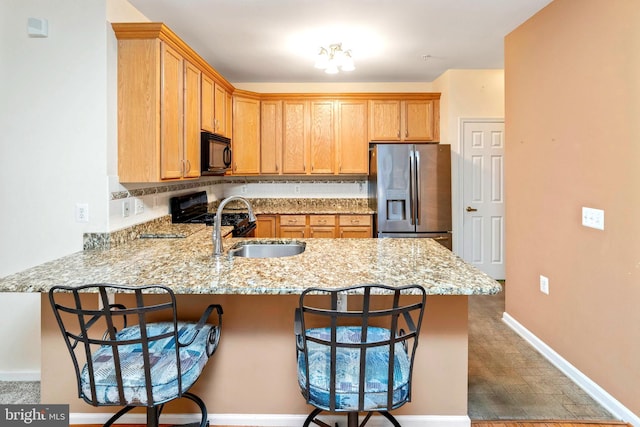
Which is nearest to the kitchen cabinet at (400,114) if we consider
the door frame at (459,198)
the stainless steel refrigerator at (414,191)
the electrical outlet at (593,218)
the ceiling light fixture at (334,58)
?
the door frame at (459,198)

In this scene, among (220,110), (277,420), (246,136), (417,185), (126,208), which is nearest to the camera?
(277,420)

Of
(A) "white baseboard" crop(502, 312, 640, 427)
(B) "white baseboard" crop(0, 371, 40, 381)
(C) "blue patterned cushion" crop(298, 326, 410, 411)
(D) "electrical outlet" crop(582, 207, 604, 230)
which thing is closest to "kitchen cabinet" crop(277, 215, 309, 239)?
(A) "white baseboard" crop(502, 312, 640, 427)

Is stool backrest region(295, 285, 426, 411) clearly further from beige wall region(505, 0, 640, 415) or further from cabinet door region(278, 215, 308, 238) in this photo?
cabinet door region(278, 215, 308, 238)

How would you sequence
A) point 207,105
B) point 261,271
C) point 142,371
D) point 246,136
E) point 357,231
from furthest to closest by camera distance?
1. point 246,136
2. point 357,231
3. point 207,105
4. point 261,271
5. point 142,371

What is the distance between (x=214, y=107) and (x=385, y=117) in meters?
2.08

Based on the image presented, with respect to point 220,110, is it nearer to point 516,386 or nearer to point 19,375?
point 19,375

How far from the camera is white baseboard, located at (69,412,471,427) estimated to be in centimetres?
192

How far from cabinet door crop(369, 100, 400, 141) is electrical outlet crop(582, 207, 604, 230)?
2.69m

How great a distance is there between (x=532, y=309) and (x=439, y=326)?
144 cm

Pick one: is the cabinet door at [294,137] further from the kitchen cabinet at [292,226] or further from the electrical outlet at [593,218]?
the electrical outlet at [593,218]

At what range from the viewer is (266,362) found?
194 cm

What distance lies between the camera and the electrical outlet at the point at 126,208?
259cm

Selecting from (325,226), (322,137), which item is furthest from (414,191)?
(322,137)

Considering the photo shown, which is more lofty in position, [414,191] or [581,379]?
[414,191]
